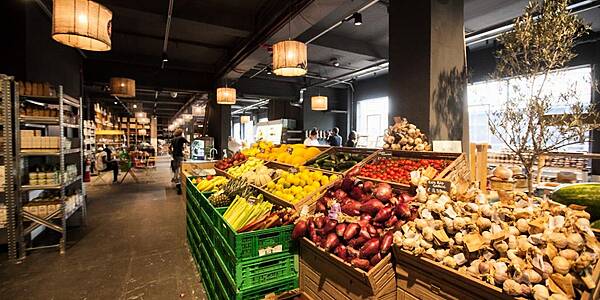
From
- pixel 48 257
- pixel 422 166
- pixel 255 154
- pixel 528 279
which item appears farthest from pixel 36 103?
pixel 528 279

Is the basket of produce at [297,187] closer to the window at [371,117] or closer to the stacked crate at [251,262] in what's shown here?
the stacked crate at [251,262]

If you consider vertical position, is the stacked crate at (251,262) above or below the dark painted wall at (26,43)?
below

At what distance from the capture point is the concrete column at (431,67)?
2770 millimetres

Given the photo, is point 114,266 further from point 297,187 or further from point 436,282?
point 436,282

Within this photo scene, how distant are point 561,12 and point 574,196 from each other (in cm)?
→ 189

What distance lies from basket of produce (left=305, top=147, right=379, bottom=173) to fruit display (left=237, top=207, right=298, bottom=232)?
0.76 m

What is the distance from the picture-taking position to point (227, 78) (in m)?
8.36

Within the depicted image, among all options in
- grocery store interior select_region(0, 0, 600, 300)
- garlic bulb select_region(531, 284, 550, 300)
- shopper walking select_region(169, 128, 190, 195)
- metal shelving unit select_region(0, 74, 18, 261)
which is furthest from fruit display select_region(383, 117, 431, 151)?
shopper walking select_region(169, 128, 190, 195)

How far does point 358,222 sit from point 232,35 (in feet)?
18.1

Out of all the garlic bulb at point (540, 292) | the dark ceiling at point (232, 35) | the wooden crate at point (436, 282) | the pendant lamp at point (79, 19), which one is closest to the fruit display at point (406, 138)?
the wooden crate at point (436, 282)

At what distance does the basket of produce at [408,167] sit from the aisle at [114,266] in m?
2.03

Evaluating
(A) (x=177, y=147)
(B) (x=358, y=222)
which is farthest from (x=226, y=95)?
(B) (x=358, y=222)

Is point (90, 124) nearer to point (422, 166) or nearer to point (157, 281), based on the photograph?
point (157, 281)

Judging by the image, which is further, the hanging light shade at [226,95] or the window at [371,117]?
the window at [371,117]
